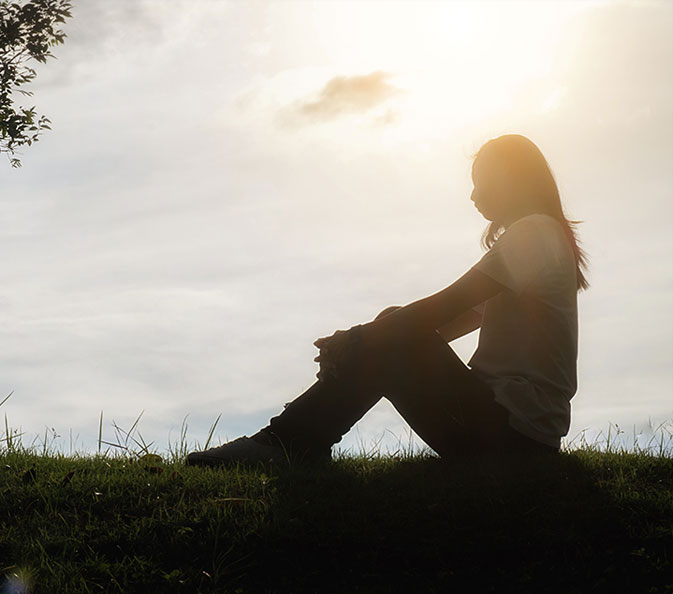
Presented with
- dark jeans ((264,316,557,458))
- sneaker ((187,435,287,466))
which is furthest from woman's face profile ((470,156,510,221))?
sneaker ((187,435,287,466))

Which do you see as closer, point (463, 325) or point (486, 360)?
point (486, 360)

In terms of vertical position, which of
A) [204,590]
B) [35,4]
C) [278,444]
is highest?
[35,4]

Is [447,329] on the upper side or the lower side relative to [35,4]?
lower

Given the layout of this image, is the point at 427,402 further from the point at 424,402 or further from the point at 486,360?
the point at 486,360

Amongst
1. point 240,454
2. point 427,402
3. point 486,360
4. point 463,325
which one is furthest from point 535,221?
point 240,454

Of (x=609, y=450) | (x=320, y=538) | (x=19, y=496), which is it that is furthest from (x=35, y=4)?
(x=609, y=450)

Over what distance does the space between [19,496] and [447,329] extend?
355 cm

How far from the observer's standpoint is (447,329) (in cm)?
675

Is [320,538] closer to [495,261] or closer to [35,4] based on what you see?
[495,261]

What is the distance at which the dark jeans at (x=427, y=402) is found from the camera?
569 centimetres

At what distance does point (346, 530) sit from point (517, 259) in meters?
2.13

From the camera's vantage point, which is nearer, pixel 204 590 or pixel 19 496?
pixel 204 590

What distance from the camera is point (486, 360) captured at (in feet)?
19.3

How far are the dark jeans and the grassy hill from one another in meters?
0.20
